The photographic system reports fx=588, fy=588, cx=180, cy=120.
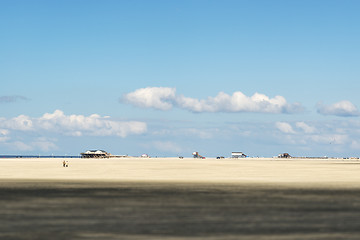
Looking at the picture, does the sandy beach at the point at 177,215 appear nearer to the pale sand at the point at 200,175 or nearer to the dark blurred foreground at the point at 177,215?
the dark blurred foreground at the point at 177,215

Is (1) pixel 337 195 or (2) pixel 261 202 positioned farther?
(1) pixel 337 195

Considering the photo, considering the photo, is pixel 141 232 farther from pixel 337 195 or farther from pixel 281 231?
pixel 337 195

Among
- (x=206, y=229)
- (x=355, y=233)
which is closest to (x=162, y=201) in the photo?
(x=206, y=229)

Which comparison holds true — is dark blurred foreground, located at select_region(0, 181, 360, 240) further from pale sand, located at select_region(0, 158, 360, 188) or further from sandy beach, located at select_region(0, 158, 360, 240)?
pale sand, located at select_region(0, 158, 360, 188)

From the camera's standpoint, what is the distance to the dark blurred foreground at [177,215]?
89.9 feet

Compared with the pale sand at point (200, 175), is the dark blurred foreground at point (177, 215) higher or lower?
lower

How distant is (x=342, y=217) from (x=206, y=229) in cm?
964

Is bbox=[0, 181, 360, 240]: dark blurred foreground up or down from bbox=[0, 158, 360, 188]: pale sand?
down

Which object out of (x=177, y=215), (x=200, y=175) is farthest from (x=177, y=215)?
(x=200, y=175)

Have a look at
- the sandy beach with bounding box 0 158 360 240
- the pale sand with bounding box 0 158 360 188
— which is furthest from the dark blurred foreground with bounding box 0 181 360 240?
the pale sand with bounding box 0 158 360 188

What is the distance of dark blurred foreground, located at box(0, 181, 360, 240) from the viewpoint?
27.4m

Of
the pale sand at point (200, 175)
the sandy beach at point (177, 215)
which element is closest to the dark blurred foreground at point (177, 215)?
the sandy beach at point (177, 215)

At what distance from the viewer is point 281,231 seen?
28.3 metres

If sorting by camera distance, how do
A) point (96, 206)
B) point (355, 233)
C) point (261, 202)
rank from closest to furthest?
point (355, 233) → point (96, 206) → point (261, 202)
